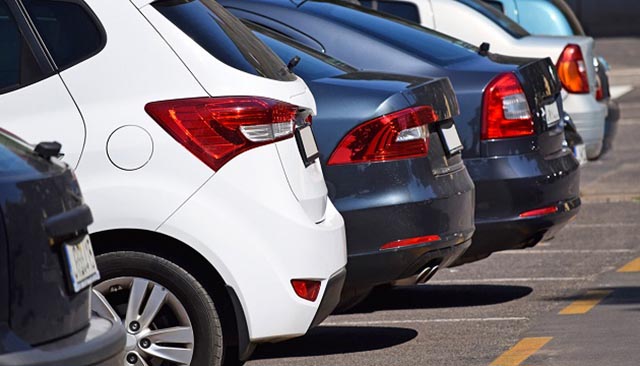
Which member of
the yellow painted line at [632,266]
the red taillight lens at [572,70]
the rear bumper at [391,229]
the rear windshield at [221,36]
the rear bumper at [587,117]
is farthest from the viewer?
the rear bumper at [587,117]

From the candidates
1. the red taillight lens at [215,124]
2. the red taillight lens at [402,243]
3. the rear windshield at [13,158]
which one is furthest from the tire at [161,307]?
the rear windshield at [13,158]

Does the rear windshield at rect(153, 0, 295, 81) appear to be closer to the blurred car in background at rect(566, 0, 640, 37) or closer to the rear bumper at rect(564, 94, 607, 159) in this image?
the rear bumper at rect(564, 94, 607, 159)

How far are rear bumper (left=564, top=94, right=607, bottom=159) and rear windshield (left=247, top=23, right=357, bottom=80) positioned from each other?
15.3ft

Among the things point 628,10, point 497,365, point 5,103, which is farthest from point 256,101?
point 628,10

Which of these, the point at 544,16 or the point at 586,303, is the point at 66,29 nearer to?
the point at 586,303

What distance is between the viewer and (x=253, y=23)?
8.62 m

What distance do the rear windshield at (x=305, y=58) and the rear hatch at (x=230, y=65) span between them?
1.07m

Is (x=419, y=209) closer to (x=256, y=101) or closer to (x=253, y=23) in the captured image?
(x=256, y=101)

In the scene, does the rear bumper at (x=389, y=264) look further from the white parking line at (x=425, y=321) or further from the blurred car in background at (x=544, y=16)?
the blurred car in background at (x=544, y=16)

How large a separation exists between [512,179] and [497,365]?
1462mm

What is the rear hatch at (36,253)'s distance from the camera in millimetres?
4430

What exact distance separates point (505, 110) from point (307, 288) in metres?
2.66

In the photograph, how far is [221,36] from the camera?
6.28 metres

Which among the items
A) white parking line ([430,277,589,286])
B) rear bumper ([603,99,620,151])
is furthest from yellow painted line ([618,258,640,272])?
rear bumper ([603,99,620,151])
